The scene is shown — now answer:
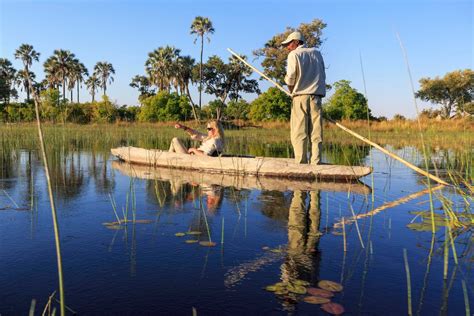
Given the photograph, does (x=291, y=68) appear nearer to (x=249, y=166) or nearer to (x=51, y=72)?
(x=249, y=166)

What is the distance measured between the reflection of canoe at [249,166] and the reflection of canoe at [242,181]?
131 mm

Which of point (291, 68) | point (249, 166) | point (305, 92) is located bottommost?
point (249, 166)

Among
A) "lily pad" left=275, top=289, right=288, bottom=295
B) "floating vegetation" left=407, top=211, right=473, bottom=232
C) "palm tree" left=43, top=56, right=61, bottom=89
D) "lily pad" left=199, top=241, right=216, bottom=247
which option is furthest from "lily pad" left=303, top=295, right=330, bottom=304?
"palm tree" left=43, top=56, right=61, bottom=89

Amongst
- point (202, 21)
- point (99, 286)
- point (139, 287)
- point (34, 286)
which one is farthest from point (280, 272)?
point (202, 21)

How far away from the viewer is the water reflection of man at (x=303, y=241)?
2.66 metres

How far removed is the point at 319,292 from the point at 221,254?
3.06 ft

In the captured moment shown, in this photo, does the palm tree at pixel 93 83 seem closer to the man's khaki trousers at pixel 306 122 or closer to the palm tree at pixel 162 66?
the palm tree at pixel 162 66

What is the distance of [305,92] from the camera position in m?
6.66

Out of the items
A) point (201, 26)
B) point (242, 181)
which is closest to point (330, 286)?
point (242, 181)

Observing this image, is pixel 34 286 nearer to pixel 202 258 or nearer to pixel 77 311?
pixel 77 311

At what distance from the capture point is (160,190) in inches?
227

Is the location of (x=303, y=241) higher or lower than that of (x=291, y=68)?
lower

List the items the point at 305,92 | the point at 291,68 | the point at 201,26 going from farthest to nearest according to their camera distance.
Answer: the point at 201,26, the point at 305,92, the point at 291,68

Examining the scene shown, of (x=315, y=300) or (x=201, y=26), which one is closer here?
(x=315, y=300)
